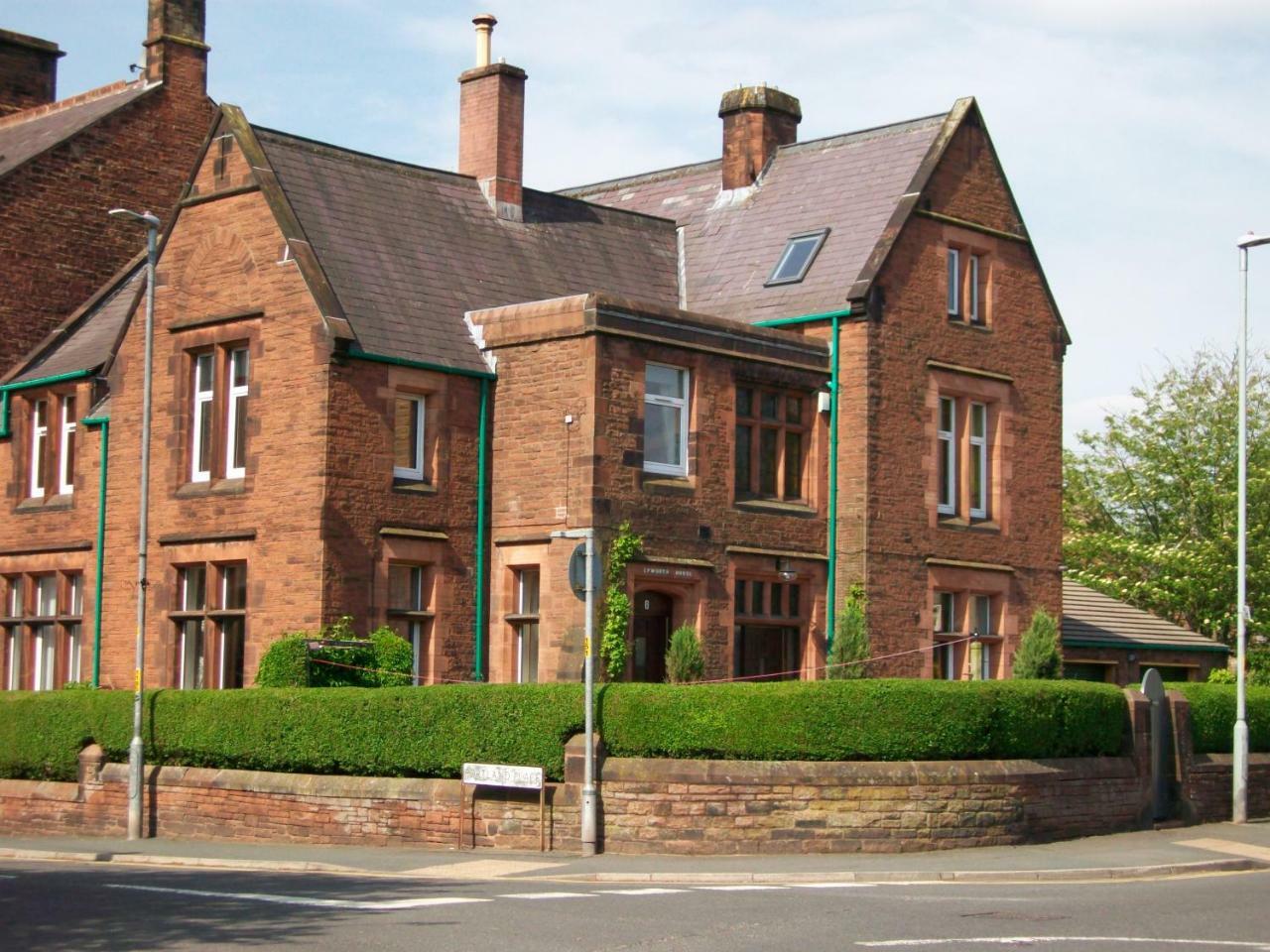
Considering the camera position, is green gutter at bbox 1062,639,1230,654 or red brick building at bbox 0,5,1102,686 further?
green gutter at bbox 1062,639,1230,654

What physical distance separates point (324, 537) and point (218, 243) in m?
5.64

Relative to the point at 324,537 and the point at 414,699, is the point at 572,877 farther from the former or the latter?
the point at 324,537

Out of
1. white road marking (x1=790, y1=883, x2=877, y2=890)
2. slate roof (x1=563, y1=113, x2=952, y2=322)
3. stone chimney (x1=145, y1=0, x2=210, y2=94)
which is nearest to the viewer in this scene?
white road marking (x1=790, y1=883, x2=877, y2=890)

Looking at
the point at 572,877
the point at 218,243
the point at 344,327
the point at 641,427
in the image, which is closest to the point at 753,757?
the point at 572,877

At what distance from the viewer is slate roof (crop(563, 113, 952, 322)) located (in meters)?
32.6

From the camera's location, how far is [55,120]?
41625 mm

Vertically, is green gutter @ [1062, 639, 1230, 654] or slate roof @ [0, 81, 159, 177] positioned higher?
slate roof @ [0, 81, 159, 177]

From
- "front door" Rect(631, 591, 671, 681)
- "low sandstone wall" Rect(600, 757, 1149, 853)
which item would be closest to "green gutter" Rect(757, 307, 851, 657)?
"front door" Rect(631, 591, 671, 681)

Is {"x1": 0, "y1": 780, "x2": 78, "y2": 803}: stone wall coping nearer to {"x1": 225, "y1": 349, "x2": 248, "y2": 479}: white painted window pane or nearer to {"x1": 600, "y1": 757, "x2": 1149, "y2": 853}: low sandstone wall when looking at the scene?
{"x1": 225, "y1": 349, "x2": 248, "y2": 479}: white painted window pane

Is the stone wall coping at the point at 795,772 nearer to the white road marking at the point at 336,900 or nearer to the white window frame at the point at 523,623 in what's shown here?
the white window frame at the point at 523,623

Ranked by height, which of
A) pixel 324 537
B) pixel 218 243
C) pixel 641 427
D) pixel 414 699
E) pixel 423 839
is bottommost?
pixel 423 839

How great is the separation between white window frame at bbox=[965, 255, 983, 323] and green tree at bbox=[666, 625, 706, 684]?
356 inches

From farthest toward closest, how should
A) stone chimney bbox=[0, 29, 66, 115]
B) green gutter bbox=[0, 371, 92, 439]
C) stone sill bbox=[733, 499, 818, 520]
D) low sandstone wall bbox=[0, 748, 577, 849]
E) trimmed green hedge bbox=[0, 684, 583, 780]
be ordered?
stone chimney bbox=[0, 29, 66, 115] < green gutter bbox=[0, 371, 92, 439] < stone sill bbox=[733, 499, 818, 520] < trimmed green hedge bbox=[0, 684, 583, 780] < low sandstone wall bbox=[0, 748, 577, 849]

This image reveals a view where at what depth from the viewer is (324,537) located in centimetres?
2814
